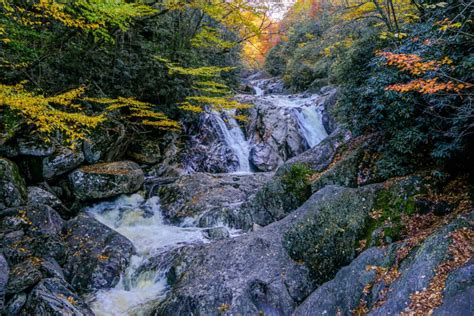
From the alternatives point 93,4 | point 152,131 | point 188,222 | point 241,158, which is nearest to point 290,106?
point 241,158

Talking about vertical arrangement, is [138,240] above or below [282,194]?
below

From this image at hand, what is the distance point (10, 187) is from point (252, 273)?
22.0ft

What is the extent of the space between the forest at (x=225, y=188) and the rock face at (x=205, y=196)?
0.07m

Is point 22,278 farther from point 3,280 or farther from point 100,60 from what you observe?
point 100,60

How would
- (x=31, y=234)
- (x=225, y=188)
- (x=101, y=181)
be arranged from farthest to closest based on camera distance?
(x=225, y=188)
(x=101, y=181)
(x=31, y=234)

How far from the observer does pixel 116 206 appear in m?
9.78

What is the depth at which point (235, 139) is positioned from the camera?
1539 cm

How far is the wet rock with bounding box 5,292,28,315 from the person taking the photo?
→ 440 centimetres

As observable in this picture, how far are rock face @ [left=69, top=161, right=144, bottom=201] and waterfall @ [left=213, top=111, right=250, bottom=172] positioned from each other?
576cm

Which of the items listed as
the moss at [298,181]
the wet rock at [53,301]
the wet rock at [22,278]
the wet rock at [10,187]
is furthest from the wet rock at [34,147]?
the moss at [298,181]

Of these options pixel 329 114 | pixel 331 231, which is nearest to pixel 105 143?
pixel 331 231

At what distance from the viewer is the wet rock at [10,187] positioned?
7293 mm

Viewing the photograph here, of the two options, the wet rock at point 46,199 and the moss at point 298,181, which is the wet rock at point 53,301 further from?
the moss at point 298,181

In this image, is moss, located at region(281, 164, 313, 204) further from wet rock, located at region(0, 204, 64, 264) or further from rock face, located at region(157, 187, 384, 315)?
wet rock, located at region(0, 204, 64, 264)
